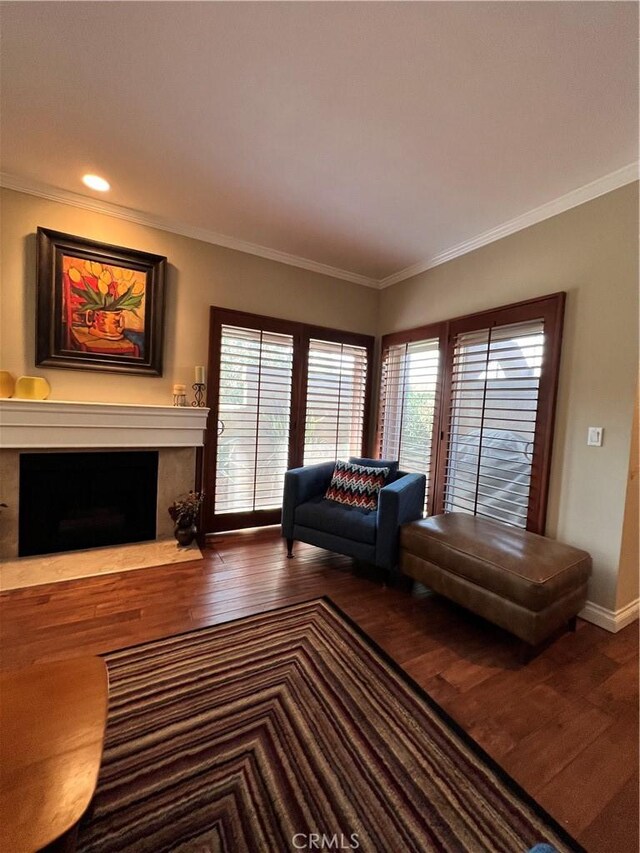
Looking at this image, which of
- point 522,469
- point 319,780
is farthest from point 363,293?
point 319,780

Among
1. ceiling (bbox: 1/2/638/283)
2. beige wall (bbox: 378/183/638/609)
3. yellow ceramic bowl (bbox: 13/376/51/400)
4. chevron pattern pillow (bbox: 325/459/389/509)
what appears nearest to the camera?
ceiling (bbox: 1/2/638/283)

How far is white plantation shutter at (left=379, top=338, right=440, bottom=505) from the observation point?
319cm

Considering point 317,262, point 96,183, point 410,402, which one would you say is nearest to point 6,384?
point 96,183

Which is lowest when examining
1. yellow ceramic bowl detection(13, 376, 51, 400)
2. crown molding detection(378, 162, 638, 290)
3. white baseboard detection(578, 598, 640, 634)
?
white baseboard detection(578, 598, 640, 634)

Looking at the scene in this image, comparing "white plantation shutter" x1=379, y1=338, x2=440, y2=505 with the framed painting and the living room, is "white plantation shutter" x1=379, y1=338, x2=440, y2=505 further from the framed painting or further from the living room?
the framed painting

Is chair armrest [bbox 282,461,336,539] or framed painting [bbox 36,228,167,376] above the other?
framed painting [bbox 36,228,167,376]

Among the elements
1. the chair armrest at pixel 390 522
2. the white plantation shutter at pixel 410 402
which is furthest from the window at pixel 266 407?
the chair armrest at pixel 390 522

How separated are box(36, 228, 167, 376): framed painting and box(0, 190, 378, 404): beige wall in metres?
0.09

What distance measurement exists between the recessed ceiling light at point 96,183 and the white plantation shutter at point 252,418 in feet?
4.07

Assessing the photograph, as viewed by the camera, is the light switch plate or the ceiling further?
the light switch plate

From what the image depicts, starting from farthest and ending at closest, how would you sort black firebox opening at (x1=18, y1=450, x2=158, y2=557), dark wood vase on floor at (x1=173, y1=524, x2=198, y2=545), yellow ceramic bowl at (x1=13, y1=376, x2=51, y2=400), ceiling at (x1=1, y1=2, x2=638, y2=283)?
dark wood vase on floor at (x1=173, y1=524, x2=198, y2=545), black firebox opening at (x1=18, y1=450, x2=158, y2=557), yellow ceramic bowl at (x1=13, y1=376, x2=51, y2=400), ceiling at (x1=1, y1=2, x2=638, y2=283)

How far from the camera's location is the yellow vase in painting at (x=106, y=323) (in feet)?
8.73

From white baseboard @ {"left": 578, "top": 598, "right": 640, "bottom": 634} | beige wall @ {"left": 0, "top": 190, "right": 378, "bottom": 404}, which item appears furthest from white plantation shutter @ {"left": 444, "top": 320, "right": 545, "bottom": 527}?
beige wall @ {"left": 0, "top": 190, "right": 378, "bottom": 404}

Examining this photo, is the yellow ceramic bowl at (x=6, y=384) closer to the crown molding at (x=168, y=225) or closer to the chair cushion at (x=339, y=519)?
the crown molding at (x=168, y=225)
